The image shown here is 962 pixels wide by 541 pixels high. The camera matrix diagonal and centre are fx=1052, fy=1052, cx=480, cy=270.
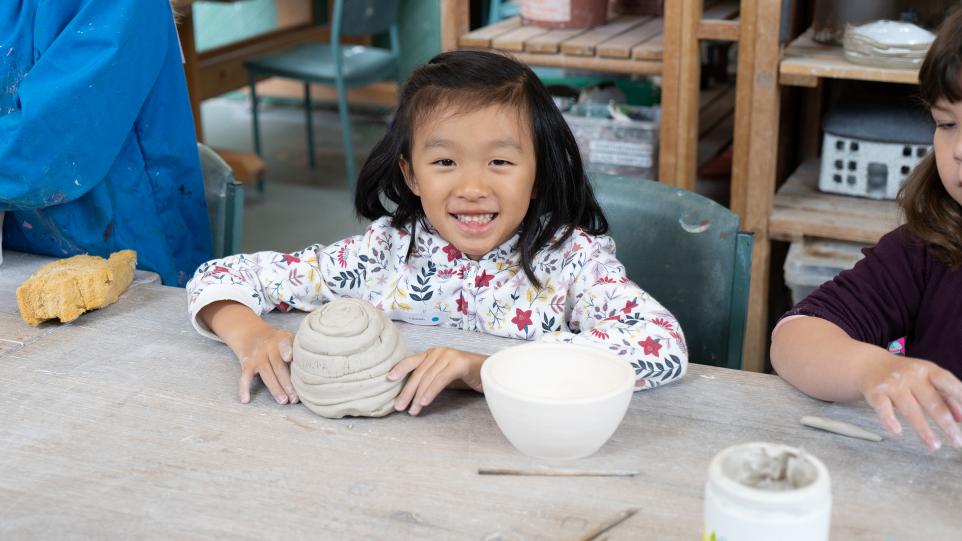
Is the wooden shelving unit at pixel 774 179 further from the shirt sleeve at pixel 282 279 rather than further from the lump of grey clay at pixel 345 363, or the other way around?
the lump of grey clay at pixel 345 363

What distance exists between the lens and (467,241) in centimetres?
132

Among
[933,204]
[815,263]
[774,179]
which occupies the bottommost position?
[815,263]

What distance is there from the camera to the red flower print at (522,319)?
1336mm

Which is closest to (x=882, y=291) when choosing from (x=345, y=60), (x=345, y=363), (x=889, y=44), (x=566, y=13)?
(x=345, y=363)

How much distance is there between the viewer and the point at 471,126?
1.27 meters

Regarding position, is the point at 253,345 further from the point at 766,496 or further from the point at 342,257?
the point at 766,496

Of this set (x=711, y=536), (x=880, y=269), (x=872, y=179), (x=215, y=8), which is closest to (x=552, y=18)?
(x=872, y=179)

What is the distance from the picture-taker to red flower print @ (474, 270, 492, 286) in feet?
4.50

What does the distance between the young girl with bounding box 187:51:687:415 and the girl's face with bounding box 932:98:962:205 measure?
13.0 inches

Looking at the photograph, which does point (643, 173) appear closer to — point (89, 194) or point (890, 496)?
point (89, 194)

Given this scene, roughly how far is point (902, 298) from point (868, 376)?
27 cm

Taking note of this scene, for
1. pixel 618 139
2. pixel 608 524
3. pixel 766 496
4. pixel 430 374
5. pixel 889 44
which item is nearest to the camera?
pixel 766 496

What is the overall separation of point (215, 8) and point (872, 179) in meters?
4.35

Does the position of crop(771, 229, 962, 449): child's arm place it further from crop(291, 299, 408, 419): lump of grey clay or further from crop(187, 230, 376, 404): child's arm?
crop(187, 230, 376, 404): child's arm
